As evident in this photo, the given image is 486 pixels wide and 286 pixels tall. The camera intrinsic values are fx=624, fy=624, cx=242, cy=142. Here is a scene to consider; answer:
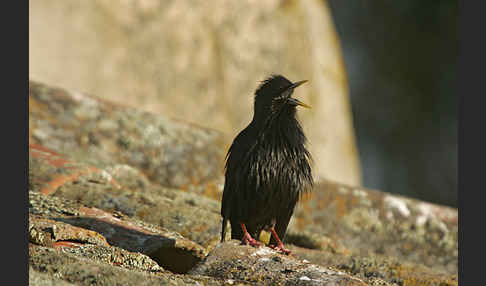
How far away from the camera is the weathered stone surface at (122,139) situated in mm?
6281

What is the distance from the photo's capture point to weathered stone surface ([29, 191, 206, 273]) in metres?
3.37

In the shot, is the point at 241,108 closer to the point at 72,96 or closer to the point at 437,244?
the point at 72,96

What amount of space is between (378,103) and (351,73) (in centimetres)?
142

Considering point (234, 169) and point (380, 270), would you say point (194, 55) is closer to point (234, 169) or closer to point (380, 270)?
point (234, 169)

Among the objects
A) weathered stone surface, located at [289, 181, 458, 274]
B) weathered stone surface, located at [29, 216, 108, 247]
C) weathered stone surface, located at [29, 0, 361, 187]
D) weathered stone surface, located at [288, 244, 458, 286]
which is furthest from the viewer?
weathered stone surface, located at [29, 0, 361, 187]

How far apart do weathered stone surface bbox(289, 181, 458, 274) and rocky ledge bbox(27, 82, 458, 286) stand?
0.04 feet

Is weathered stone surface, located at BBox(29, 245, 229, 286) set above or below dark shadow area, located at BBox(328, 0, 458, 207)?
below

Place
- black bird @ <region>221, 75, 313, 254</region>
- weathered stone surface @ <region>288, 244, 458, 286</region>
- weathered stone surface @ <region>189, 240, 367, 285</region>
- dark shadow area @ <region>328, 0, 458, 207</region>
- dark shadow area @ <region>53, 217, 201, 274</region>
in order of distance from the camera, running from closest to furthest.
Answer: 1. weathered stone surface @ <region>189, 240, 367, 285</region>
2. dark shadow area @ <region>53, 217, 201, 274</region>
3. weathered stone surface @ <region>288, 244, 458, 286</region>
4. black bird @ <region>221, 75, 313, 254</region>
5. dark shadow area @ <region>328, 0, 458, 207</region>

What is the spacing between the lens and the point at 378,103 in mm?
22016

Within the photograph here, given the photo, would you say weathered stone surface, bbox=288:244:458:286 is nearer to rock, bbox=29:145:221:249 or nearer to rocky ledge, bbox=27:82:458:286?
rocky ledge, bbox=27:82:458:286

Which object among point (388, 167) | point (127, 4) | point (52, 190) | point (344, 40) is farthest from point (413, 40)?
point (52, 190)

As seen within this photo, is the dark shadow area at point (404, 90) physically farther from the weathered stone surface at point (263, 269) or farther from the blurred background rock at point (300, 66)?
the weathered stone surface at point (263, 269)

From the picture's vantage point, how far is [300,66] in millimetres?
13328

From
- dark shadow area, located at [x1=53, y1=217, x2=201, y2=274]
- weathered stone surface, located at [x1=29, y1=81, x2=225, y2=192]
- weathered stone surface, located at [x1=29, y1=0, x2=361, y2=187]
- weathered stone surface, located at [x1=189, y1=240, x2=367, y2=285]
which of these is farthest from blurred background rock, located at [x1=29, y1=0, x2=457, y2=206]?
weathered stone surface, located at [x1=189, y1=240, x2=367, y2=285]
